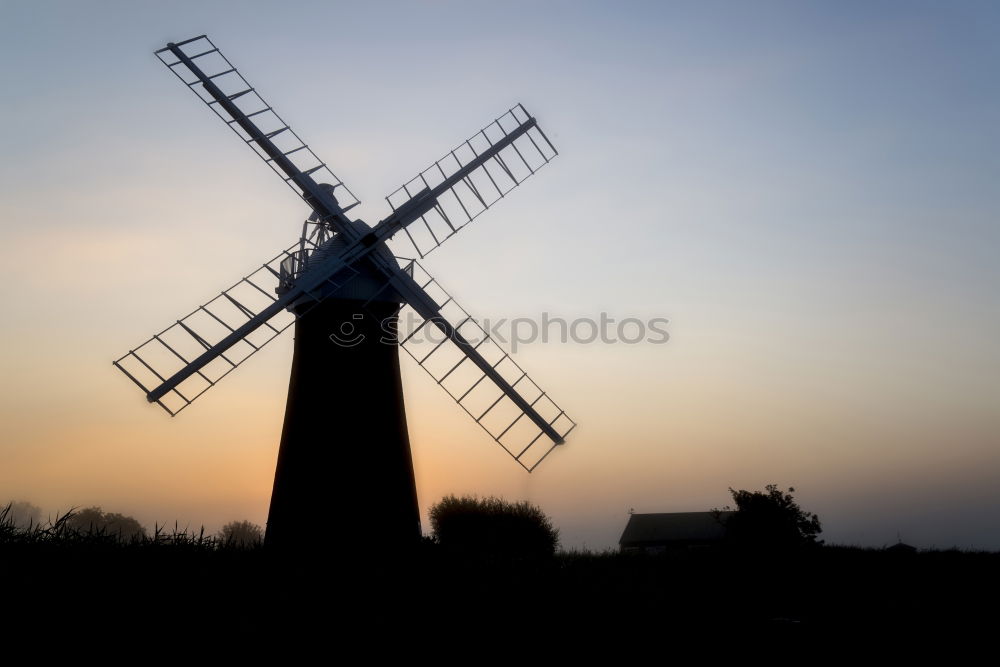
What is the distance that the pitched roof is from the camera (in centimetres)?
5494

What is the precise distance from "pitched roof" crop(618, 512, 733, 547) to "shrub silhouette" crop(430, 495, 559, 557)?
2854 centimetres

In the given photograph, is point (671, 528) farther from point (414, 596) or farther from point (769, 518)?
point (414, 596)

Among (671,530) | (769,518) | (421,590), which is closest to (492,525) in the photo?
(769,518)

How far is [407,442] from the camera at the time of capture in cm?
1623

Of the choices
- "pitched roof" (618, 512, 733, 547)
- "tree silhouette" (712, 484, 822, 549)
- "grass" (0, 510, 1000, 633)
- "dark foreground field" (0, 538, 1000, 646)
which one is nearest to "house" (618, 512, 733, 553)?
"pitched roof" (618, 512, 733, 547)

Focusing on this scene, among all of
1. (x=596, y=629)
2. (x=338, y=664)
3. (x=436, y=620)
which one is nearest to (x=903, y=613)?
(x=596, y=629)

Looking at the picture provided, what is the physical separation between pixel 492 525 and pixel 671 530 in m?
32.7

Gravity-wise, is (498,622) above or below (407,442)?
below

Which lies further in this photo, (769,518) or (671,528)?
(671,528)

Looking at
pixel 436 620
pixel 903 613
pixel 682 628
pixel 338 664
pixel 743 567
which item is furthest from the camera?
pixel 743 567

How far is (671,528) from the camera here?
189ft

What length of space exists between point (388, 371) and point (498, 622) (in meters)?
7.37

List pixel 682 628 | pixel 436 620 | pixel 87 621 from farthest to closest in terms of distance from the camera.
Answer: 1. pixel 682 628
2. pixel 436 620
3. pixel 87 621

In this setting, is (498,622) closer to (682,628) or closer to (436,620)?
(436,620)
